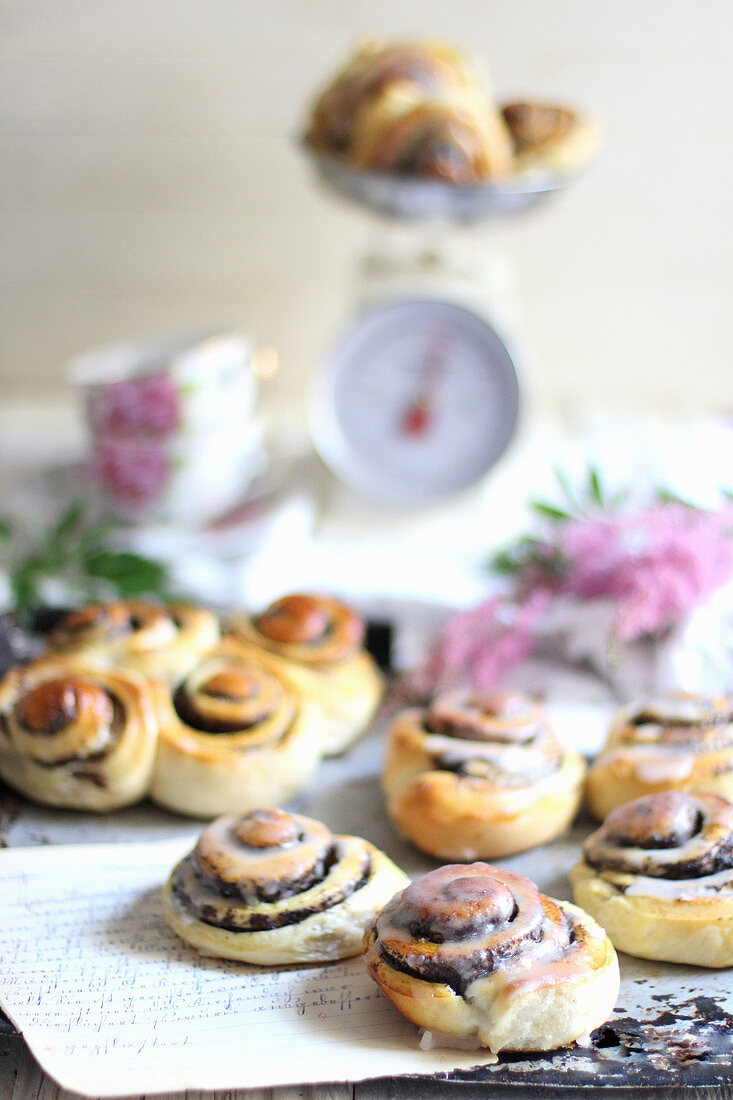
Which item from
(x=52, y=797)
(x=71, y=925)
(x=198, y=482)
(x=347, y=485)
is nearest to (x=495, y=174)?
(x=347, y=485)

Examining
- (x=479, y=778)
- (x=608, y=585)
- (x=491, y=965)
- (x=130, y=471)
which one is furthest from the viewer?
(x=130, y=471)

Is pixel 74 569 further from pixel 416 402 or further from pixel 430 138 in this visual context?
pixel 430 138

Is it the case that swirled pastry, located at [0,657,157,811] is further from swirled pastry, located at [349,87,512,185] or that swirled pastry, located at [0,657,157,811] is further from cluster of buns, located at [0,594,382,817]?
swirled pastry, located at [349,87,512,185]

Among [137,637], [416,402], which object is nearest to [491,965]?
[137,637]

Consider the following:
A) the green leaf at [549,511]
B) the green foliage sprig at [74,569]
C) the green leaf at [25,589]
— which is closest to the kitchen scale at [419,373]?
the green leaf at [549,511]

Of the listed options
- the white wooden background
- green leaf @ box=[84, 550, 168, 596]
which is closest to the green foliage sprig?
green leaf @ box=[84, 550, 168, 596]

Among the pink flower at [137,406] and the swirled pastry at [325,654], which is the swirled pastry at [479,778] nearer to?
the swirled pastry at [325,654]
